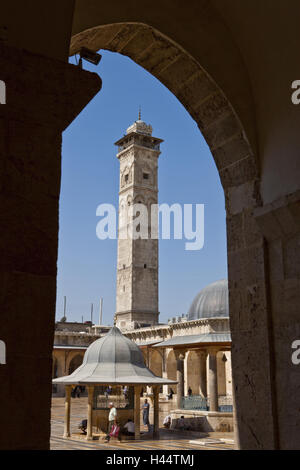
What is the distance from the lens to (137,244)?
3919 centimetres

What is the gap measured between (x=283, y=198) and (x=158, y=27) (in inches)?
64.9

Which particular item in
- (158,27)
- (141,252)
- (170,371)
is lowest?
(170,371)

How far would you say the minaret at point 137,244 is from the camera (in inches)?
1500

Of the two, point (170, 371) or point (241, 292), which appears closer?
point (241, 292)

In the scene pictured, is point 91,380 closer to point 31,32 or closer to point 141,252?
point 31,32

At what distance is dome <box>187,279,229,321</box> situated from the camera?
22.8m

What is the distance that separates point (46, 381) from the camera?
2.05 m

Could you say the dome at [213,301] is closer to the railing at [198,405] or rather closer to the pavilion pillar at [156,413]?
the railing at [198,405]

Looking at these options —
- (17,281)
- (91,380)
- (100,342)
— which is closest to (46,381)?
(17,281)

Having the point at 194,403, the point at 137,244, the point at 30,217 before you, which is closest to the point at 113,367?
the point at 194,403

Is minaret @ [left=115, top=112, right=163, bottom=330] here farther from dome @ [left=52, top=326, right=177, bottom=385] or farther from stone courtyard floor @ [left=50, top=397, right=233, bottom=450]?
dome @ [left=52, top=326, right=177, bottom=385]

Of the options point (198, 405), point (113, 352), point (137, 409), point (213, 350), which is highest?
point (213, 350)

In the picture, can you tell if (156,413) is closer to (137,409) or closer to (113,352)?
(137,409)

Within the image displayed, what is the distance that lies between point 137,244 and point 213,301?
54.6ft
